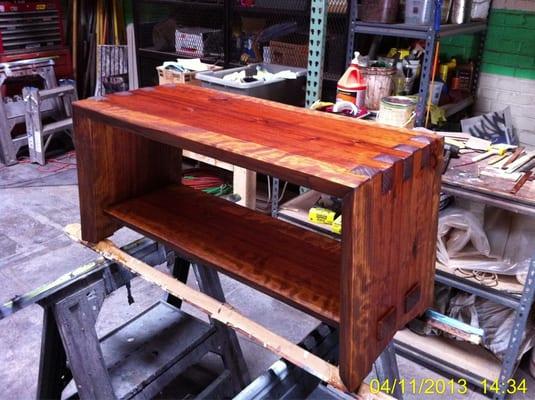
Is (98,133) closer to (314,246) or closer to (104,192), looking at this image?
(104,192)

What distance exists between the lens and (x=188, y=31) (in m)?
3.04

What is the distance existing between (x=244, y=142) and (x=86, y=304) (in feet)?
1.92

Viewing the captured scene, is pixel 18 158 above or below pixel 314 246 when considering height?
below

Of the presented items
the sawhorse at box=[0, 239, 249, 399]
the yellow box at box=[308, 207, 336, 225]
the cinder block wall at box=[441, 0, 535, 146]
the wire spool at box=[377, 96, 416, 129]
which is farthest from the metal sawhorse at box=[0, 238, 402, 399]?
the cinder block wall at box=[441, 0, 535, 146]

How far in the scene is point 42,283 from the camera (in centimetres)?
222

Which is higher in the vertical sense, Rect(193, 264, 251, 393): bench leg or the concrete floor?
Rect(193, 264, 251, 393): bench leg

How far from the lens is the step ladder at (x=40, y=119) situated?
3.41 m

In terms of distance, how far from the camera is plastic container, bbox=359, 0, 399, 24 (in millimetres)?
1844

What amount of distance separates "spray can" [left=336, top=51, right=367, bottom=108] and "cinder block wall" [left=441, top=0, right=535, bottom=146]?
2.58ft

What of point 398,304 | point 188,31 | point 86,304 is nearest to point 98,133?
point 86,304

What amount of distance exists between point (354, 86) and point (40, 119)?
2484mm

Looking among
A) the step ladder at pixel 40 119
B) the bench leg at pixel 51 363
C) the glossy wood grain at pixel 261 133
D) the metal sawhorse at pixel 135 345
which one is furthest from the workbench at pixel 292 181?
the step ladder at pixel 40 119

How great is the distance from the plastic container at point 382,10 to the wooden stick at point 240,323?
A: 4.49 ft

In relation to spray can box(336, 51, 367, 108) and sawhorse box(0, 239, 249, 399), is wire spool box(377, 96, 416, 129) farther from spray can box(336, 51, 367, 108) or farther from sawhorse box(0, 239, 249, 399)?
sawhorse box(0, 239, 249, 399)
